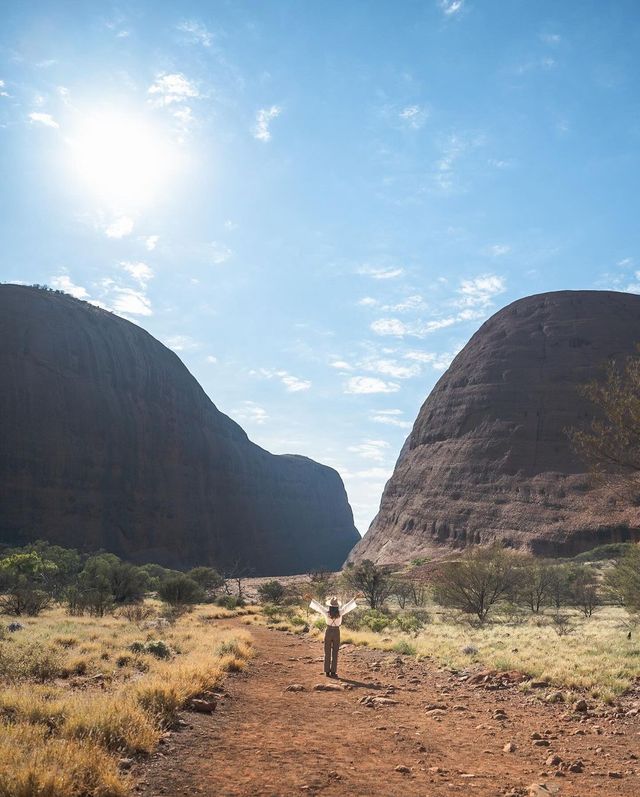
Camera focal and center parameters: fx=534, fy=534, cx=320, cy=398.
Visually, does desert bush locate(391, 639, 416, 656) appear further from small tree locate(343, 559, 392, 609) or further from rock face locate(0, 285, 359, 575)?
rock face locate(0, 285, 359, 575)

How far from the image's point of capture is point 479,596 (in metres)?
27.2

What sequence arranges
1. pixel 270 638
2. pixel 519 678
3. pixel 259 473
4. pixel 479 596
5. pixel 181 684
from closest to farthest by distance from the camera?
1. pixel 181 684
2. pixel 519 678
3. pixel 270 638
4. pixel 479 596
5. pixel 259 473

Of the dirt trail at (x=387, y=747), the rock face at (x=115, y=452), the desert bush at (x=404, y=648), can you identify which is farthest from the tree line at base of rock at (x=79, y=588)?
the rock face at (x=115, y=452)

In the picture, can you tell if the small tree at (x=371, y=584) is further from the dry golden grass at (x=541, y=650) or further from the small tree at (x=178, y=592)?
the dry golden grass at (x=541, y=650)

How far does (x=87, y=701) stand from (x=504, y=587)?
1016 inches

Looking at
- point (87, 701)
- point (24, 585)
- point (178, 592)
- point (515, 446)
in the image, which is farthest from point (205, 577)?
point (515, 446)

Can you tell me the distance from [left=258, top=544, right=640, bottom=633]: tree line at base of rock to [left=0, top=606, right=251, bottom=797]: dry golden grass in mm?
12067

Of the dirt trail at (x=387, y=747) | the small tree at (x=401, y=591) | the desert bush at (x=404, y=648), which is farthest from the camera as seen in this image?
the small tree at (x=401, y=591)

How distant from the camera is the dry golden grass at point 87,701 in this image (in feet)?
14.2

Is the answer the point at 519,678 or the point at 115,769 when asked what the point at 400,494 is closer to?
the point at 519,678

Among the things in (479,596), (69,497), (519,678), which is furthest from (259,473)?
(519,678)

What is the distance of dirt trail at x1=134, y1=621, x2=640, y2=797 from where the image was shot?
494 centimetres

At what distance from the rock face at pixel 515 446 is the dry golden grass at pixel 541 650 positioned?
4542cm

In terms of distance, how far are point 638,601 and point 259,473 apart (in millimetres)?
99387
